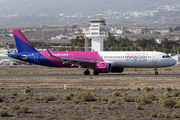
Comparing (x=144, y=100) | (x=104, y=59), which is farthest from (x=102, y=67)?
(x=144, y=100)

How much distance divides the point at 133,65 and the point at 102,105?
26.7m

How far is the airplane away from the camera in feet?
158

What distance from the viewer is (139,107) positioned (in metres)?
21.5

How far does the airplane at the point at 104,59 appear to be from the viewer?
4828cm

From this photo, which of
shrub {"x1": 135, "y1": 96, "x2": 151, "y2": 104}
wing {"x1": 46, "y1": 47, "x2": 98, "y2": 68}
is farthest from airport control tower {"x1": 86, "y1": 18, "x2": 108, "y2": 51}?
shrub {"x1": 135, "y1": 96, "x2": 151, "y2": 104}

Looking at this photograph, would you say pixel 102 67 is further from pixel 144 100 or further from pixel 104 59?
pixel 144 100

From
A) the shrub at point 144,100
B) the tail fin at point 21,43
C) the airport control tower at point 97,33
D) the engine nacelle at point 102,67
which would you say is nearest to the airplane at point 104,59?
the engine nacelle at point 102,67

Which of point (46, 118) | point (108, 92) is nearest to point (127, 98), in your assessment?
point (108, 92)

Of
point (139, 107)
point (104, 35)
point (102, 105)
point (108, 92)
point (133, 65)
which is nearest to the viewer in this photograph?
point (139, 107)

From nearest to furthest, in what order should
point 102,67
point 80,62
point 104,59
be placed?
point 102,67 → point 80,62 → point 104,59

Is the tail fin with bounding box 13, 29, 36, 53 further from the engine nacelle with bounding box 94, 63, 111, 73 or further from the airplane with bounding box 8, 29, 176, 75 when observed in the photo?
the engine nacelle with bounding box 94, 63, 111, 73

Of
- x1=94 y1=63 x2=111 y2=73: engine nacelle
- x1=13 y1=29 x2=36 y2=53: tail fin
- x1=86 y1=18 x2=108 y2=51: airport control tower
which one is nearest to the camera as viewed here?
x1=94 y1=63 x2=111 y2=73: engine nacelle

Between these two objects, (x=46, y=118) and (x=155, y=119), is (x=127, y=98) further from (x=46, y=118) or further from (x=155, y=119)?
(x=46, y=118)

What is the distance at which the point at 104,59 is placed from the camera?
49.7 m
